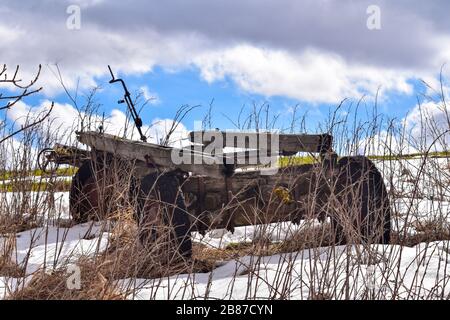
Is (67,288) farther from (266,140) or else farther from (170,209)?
(266,140)

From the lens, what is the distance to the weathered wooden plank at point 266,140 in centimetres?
540

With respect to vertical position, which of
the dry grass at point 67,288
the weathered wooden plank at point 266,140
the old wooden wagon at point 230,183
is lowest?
the dry grass at point 67,288

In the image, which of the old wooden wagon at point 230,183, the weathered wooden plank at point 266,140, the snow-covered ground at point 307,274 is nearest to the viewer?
the snow-covered ground at point 307,274

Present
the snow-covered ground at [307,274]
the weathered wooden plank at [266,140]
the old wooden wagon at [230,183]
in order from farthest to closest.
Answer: the weathered wooden plank at [266,140], the old wooden wagon at [230,183], the snow-covered ground at [307,274]

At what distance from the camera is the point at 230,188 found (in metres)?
4.92

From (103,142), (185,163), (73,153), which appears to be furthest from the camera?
(73,153)

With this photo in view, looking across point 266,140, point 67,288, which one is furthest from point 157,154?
point 67,288

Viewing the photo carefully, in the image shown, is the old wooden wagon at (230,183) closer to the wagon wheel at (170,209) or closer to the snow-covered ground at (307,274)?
the wagon wheel at (170,209)

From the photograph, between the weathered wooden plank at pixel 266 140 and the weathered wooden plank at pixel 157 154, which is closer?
the weathered wooden plank at pixel 157 154

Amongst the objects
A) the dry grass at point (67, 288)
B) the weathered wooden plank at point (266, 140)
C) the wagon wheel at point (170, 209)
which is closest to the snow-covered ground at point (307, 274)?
the dry grass at point (67, 288)

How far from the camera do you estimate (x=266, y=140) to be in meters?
5.64
